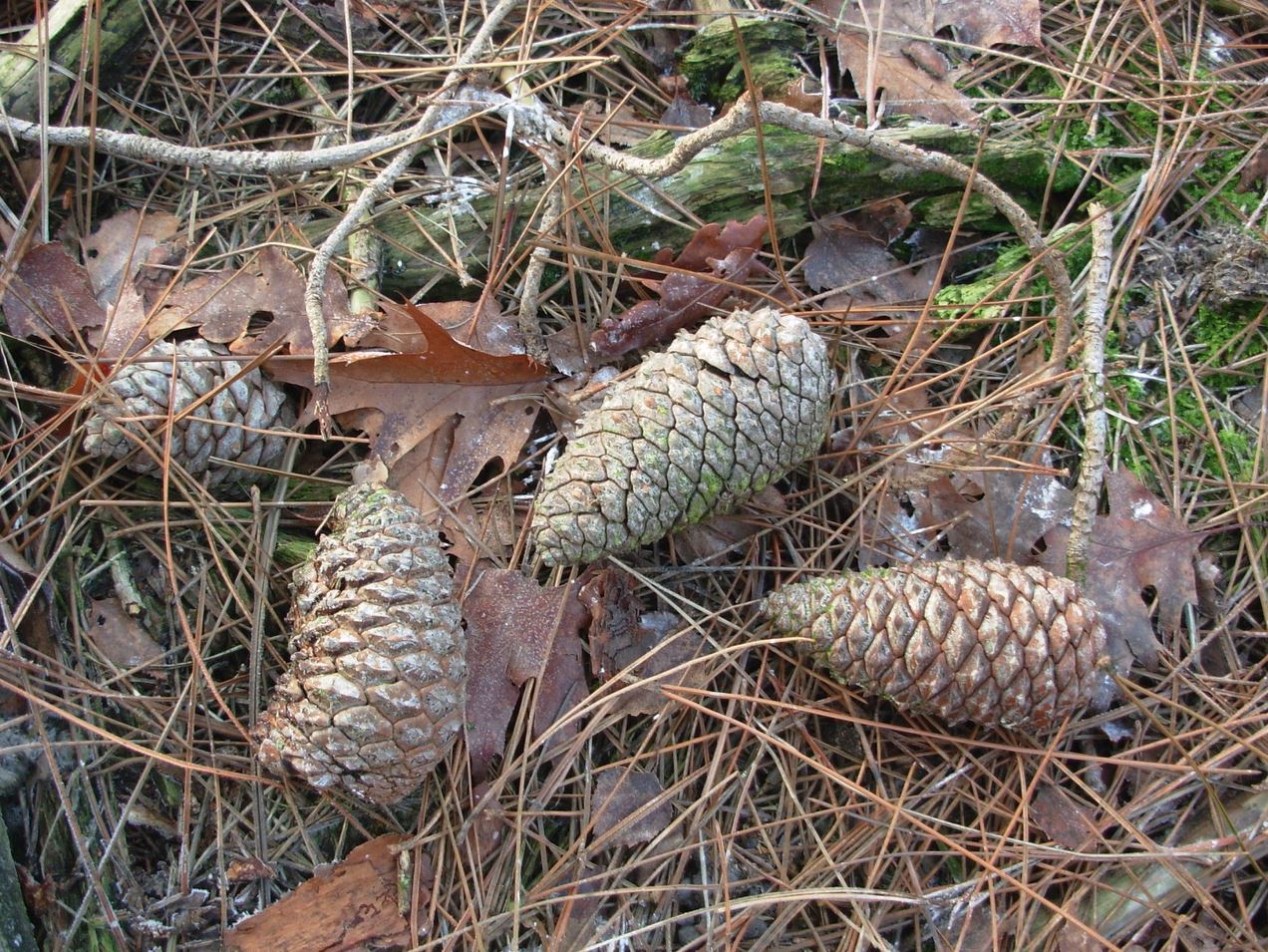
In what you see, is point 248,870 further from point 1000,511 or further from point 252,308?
point 1000,511

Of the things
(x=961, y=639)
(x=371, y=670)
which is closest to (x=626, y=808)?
(x=371, y=670)

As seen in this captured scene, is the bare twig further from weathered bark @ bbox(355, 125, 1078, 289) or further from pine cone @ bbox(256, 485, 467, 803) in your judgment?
pine cone @ bbox(256, 485, 467, 803)

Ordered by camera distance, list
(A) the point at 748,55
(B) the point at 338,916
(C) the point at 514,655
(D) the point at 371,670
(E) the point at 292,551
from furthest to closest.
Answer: (A) the point at 748,55
(E) the point at 292,551
(C) the point at 514,655
(B) the point at 338,916
(D) the point at 371,670

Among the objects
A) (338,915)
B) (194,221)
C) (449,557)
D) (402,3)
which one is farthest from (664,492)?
(402,3)

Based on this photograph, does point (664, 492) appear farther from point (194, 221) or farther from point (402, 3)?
point (402, 3)

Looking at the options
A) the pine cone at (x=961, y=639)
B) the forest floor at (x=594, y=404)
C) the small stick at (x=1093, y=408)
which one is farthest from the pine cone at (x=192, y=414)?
the small stick at (x=1093, y=408)
